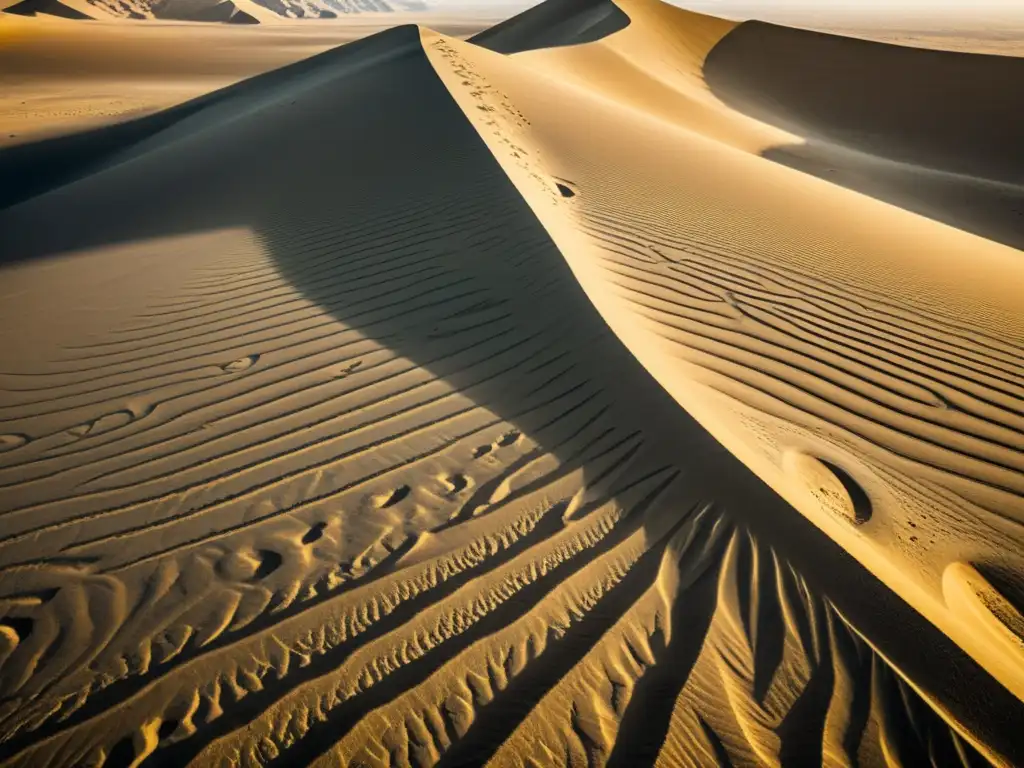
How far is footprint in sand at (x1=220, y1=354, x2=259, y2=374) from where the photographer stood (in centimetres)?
333

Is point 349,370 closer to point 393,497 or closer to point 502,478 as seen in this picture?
point 393,497

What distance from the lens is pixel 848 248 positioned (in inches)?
219

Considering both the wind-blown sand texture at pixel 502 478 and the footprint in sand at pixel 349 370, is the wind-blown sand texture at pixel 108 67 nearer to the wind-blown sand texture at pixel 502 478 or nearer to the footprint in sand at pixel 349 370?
the wind-blown sand texture at pixel 502 478

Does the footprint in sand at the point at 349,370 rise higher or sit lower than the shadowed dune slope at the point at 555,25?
lower

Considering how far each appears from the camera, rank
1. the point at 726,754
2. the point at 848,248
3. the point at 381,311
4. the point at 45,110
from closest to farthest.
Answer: the point at 726,754 → the point at 381,311 → the point at 848,248 → the point at 45,110

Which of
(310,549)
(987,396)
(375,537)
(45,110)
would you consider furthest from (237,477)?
(45,110)

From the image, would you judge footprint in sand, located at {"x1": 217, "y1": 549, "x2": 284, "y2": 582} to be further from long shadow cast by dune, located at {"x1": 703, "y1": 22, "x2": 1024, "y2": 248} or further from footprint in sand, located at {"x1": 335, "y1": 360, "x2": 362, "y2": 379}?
long shadow cast by dune, located at {"x1": 703, "y1": 22, "x2": 1024, "y2": 248}

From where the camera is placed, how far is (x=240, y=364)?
3389mm

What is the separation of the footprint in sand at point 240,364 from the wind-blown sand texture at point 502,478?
0.08 feet

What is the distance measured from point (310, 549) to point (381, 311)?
2.04 metres

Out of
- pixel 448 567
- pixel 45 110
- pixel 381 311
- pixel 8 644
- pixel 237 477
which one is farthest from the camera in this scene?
pixel 45 110

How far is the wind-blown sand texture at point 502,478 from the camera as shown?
1706mm

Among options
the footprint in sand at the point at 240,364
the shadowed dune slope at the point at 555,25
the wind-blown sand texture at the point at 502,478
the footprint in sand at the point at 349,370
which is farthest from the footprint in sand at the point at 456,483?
the shadowed dune slope at the point at 555,25

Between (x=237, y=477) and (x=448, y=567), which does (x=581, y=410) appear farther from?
(x=237, y=477)
